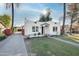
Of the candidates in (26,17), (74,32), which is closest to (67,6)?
(74,32)

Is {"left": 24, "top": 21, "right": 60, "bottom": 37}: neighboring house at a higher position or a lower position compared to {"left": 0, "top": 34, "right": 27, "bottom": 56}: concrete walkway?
higher

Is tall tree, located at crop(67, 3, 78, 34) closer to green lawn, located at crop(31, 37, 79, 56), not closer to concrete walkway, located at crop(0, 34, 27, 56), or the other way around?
green lawn, located at crop(31, 37, 79, 56)

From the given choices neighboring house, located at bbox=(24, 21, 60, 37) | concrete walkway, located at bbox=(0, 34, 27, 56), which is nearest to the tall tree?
neighboring house, located at bbox=(24, 21, 60, 37)

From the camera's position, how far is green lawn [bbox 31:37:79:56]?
2.31 meters

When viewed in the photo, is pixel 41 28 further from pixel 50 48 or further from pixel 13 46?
pixel 13 46

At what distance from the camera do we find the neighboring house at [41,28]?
2326 millimetres

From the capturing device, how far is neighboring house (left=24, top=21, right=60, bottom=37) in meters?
2.33

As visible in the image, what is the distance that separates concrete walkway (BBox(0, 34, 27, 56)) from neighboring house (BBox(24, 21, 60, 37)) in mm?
93

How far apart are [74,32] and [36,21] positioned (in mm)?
376

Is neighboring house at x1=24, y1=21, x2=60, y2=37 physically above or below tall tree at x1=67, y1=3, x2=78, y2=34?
below

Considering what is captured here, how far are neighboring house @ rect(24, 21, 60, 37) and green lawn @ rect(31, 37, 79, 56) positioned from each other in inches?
2.3

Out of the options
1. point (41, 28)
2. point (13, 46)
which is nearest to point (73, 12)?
point (41, 28)

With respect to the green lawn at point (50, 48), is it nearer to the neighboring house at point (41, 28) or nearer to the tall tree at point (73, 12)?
the neighboring house at point (41, 28)

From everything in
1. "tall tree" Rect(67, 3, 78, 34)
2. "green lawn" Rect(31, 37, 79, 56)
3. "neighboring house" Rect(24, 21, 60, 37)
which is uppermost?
"tall tree" Rect(67, 3, 78, 34)
